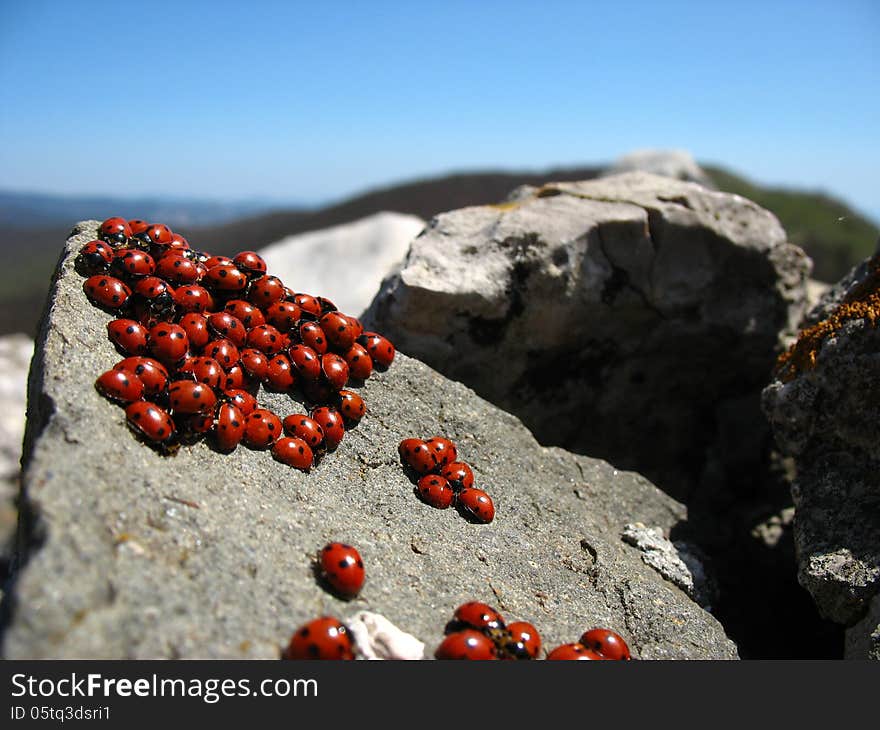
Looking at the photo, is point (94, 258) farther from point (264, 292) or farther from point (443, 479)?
point (443, 479)

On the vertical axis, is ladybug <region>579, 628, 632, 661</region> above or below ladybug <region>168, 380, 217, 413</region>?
below

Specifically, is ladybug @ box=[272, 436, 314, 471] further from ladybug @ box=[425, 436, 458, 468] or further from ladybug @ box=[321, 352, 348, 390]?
ladybug @ box=[425, 436, 458, 468]

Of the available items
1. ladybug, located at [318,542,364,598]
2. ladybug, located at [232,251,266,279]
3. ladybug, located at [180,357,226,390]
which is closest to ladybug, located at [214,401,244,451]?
ladybug, located at [180,357,226,390]

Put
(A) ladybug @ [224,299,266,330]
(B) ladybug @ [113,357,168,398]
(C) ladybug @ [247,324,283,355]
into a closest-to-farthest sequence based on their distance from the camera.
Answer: (B) ladybug @ [113,357,168,398], (C) ladybug @ [247,324,283,355], (A) ladybug @ [224,299,266,330]

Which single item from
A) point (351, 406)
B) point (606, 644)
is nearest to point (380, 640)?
point (606, 644)

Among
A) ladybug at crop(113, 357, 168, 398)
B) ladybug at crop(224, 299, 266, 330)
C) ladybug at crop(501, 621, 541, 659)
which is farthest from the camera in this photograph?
ladybug at crop(224, 299, 266, 330)

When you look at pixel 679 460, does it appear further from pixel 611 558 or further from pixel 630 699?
pixel 630 699
